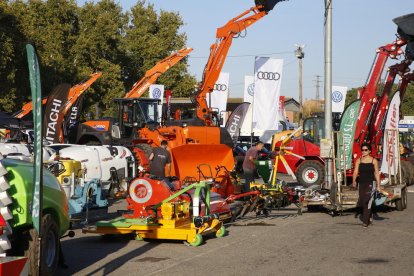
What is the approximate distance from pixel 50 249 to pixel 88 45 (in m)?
38.5

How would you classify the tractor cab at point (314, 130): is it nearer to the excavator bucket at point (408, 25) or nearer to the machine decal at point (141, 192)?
the machine decal at point (141, 192)

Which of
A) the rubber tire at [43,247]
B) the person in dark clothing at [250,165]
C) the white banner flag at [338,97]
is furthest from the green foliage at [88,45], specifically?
the rubber tire at [43,247]

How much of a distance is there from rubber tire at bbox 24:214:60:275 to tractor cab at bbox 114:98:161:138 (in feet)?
63.1

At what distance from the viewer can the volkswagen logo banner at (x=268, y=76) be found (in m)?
32.7

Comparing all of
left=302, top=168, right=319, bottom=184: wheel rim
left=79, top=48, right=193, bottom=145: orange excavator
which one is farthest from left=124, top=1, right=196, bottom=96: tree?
left=302, top=168, right=319, bottom=184: wheel rim

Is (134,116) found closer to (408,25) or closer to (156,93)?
(156,93)

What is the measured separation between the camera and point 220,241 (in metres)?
12.5

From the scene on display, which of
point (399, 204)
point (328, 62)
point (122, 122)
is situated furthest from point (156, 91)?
point (399, 204)

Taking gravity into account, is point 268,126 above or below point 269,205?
above

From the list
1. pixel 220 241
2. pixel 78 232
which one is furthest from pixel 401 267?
pixel 78 232

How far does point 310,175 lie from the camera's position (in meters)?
24.7

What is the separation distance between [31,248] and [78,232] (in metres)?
5.77

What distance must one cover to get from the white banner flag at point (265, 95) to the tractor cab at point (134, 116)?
5695 millimetres

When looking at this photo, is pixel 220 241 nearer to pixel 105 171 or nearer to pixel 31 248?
pixel 31 248
